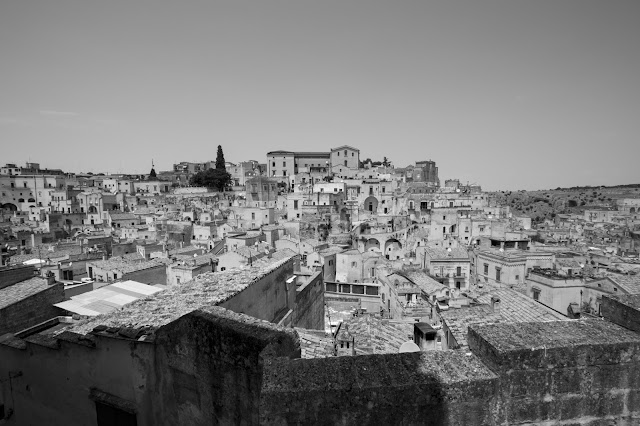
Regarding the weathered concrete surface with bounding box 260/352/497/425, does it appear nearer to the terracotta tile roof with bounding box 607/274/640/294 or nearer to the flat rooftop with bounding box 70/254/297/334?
the flat rooftop with bounding box 70/254/297/334

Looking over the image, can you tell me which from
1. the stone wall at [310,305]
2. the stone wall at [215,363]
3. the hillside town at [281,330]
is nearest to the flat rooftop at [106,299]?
the hillside town at [281,330]

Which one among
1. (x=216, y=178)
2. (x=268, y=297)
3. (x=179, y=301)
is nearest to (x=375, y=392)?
(x=179, y=301)

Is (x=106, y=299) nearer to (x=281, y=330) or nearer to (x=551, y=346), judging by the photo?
(x=281, y=330)

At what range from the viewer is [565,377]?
2.80 meters

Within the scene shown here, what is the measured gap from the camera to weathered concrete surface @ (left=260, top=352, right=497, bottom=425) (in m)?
2.52

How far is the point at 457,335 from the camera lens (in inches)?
497

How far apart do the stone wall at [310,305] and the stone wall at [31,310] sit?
327 inches

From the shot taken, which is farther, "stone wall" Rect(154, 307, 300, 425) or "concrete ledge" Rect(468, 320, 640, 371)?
"stone wall" Rect(154, 307, 300, 425)

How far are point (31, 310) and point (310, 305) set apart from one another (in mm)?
8781

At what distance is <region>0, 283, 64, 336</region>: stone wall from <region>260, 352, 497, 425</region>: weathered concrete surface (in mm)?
11793

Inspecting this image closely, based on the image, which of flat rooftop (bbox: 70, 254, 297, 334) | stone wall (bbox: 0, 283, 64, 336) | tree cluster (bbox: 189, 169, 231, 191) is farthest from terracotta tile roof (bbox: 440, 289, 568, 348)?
tree cluster (bbox: 189, 169, 231, 191)

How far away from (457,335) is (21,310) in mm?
13928

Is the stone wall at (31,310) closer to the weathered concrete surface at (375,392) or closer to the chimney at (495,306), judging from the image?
the weathered concrete surface at (375,392)

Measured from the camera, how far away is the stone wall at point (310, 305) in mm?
8820
